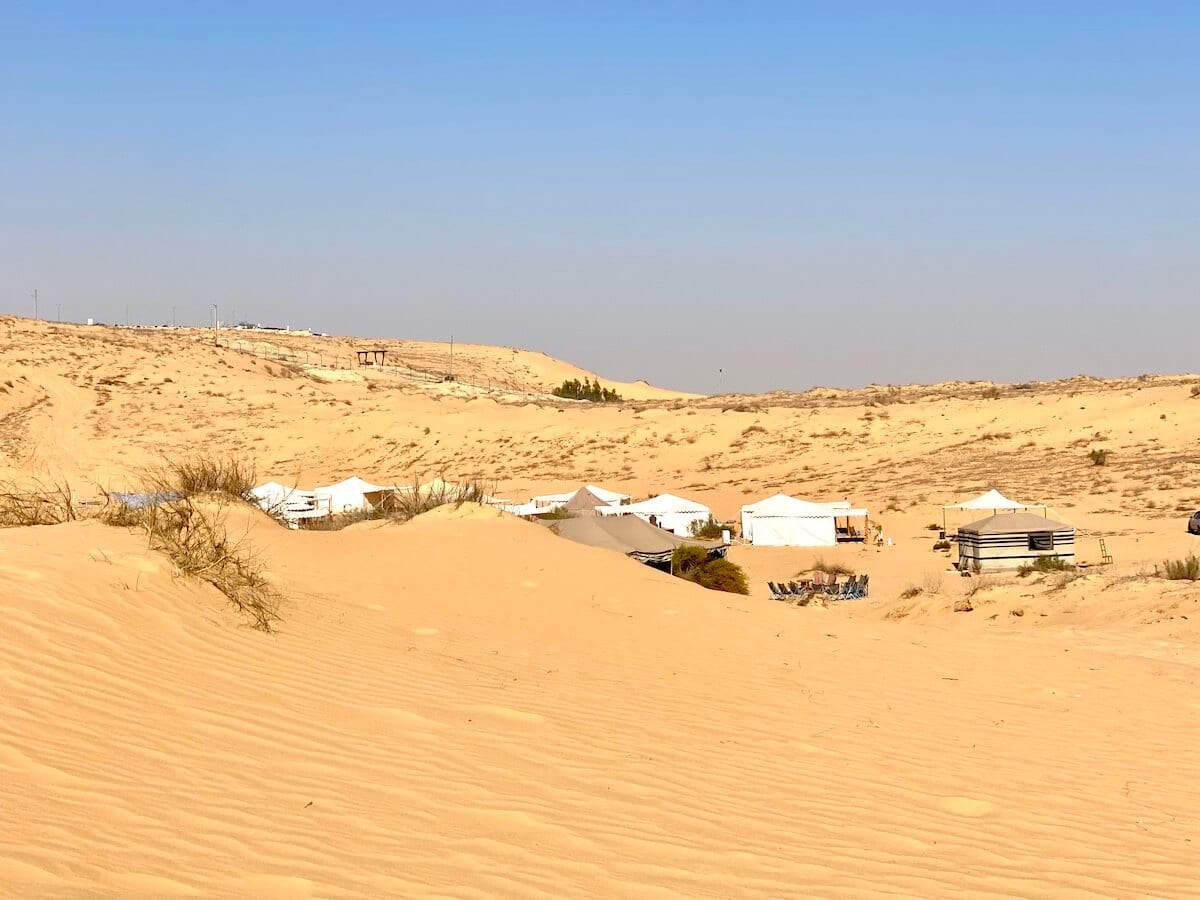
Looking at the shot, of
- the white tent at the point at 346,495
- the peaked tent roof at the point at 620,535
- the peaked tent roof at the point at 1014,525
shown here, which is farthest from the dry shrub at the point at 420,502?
the white tent at the point at 346,495

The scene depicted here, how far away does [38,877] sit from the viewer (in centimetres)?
441

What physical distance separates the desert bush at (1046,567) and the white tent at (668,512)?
11.7 m

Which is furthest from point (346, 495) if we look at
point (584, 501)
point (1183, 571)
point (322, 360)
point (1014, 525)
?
point (322, 360)

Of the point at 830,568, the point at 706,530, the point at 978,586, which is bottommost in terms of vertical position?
the point at 830,568

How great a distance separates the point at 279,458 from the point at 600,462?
14958 millimetres

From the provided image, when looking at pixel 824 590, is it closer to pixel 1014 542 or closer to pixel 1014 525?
pixel 1014 542

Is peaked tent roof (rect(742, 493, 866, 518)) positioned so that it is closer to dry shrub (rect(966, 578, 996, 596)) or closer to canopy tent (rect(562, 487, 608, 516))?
canopy tent (rect(562, 487, 608, 516))

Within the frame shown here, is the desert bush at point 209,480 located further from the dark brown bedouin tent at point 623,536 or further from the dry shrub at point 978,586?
the dry shrub at point 978,586

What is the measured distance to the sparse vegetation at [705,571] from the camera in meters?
25.0

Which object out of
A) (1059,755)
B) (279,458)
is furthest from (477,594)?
(279,458)

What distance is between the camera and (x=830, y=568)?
30688 millimetres

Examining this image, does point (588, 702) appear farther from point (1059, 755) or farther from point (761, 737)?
point (1059, 755)

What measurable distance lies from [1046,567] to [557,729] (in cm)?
1929

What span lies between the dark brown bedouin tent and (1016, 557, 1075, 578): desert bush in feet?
22.9
